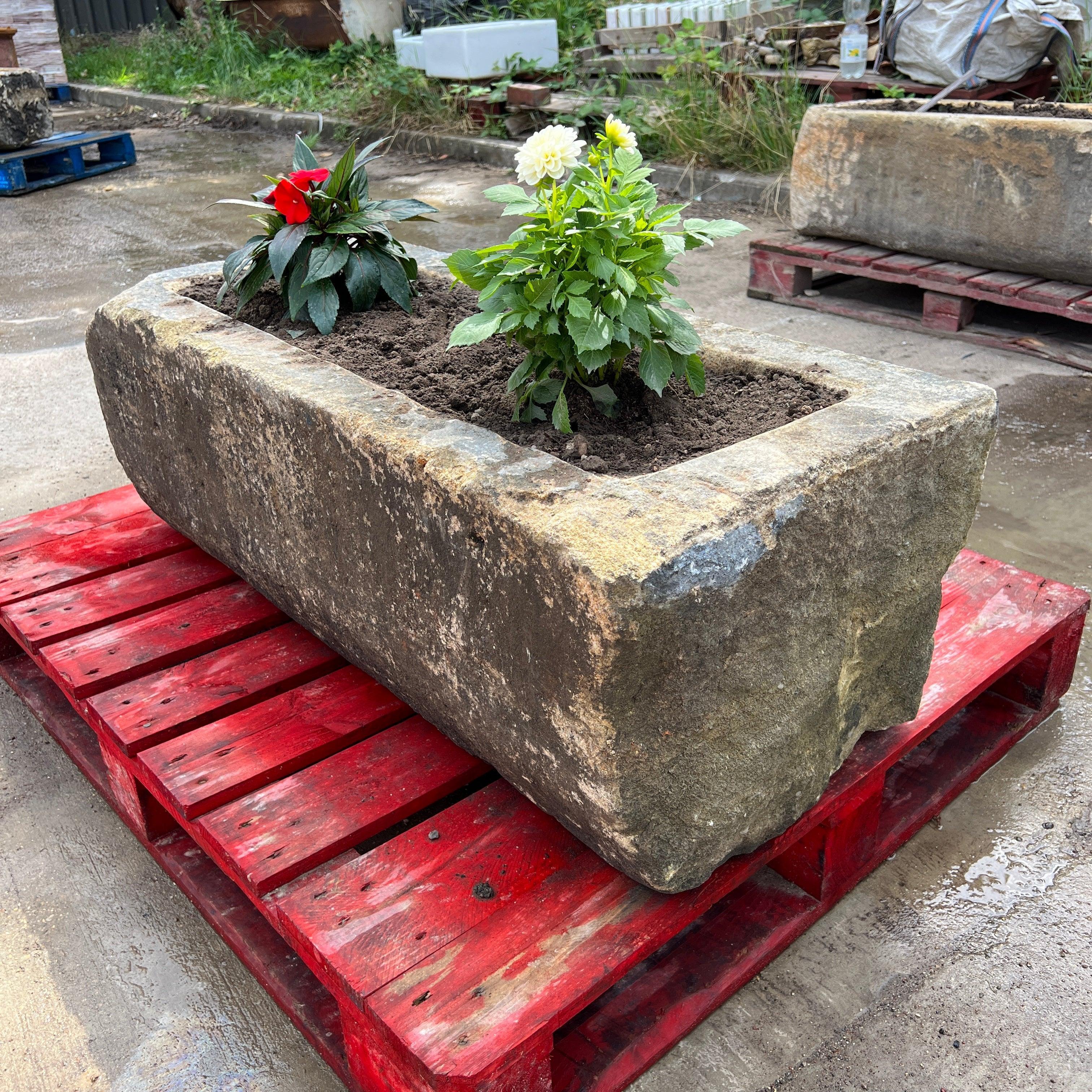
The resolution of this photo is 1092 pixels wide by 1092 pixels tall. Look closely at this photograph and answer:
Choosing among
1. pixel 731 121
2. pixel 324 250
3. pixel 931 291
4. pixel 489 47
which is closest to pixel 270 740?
pixel 324 250

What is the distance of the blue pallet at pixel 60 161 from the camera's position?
655 centimetres

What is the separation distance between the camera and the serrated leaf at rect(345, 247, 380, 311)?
208 cm

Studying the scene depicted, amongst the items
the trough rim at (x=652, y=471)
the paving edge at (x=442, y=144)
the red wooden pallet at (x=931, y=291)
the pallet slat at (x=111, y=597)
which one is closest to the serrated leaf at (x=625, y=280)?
the trough rim at (x=652, y=471)

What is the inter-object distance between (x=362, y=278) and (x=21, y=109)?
5.71 metres

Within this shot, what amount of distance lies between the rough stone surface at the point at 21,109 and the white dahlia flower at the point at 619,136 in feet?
20.3

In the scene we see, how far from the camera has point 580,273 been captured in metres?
1.46

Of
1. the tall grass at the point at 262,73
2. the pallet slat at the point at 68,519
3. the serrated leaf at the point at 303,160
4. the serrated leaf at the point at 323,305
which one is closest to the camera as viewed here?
the serrated leaf at the point at 323,305

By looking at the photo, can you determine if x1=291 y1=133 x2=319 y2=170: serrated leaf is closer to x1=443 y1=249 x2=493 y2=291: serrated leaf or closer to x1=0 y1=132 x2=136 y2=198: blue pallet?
x1=443 y1=249 x2=493 y2=291: serrated leaf

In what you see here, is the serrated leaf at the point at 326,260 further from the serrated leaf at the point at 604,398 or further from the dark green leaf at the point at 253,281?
the serrated leaf at the point at 604,398

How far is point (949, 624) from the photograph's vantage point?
1.90 m

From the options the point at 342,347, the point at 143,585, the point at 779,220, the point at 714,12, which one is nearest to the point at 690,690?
the point at 342,347

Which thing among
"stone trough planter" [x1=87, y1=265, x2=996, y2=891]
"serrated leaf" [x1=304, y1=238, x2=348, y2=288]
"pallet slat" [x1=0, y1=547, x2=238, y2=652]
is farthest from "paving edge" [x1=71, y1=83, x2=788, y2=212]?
"stone trough planter" [x1=87, y1=265, x2=996, y2=891]

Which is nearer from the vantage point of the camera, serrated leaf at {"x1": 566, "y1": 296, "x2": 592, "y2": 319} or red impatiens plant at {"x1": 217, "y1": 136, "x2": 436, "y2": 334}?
serrated leaf at {"x1": 566, "y1": 296, "x2": 592, "y2": 319}

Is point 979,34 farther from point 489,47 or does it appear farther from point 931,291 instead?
point 489,47
